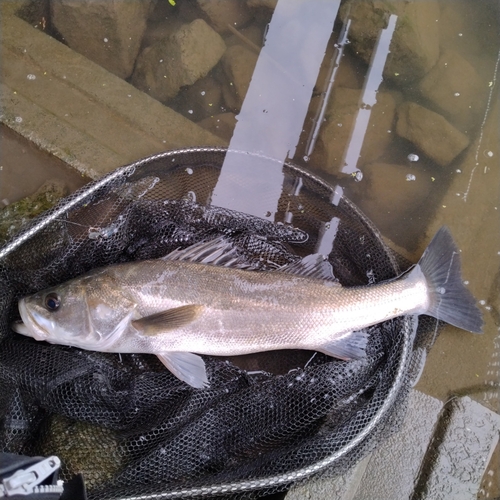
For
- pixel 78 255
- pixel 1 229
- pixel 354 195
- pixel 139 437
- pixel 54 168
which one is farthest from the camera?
pixel 354 195

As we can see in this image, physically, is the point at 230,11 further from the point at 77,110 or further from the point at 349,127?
the point at 77,110

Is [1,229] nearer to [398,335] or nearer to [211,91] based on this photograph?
[211,91]

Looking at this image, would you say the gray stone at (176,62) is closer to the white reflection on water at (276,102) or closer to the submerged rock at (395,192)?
the white reflection on water at (276,102)

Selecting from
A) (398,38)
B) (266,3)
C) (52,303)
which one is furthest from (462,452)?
(266,3)

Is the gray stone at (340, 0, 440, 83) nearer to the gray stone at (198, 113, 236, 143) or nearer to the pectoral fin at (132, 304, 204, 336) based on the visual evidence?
the gray stone at (198, 113, 236, 143)

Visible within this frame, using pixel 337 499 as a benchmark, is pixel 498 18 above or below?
above

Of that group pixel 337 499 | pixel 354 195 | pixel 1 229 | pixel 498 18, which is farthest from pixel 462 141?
pixel 1 229

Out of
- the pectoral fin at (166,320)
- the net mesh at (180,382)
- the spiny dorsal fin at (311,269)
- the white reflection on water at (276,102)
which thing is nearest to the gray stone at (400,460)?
the net mesh at (180,382)
